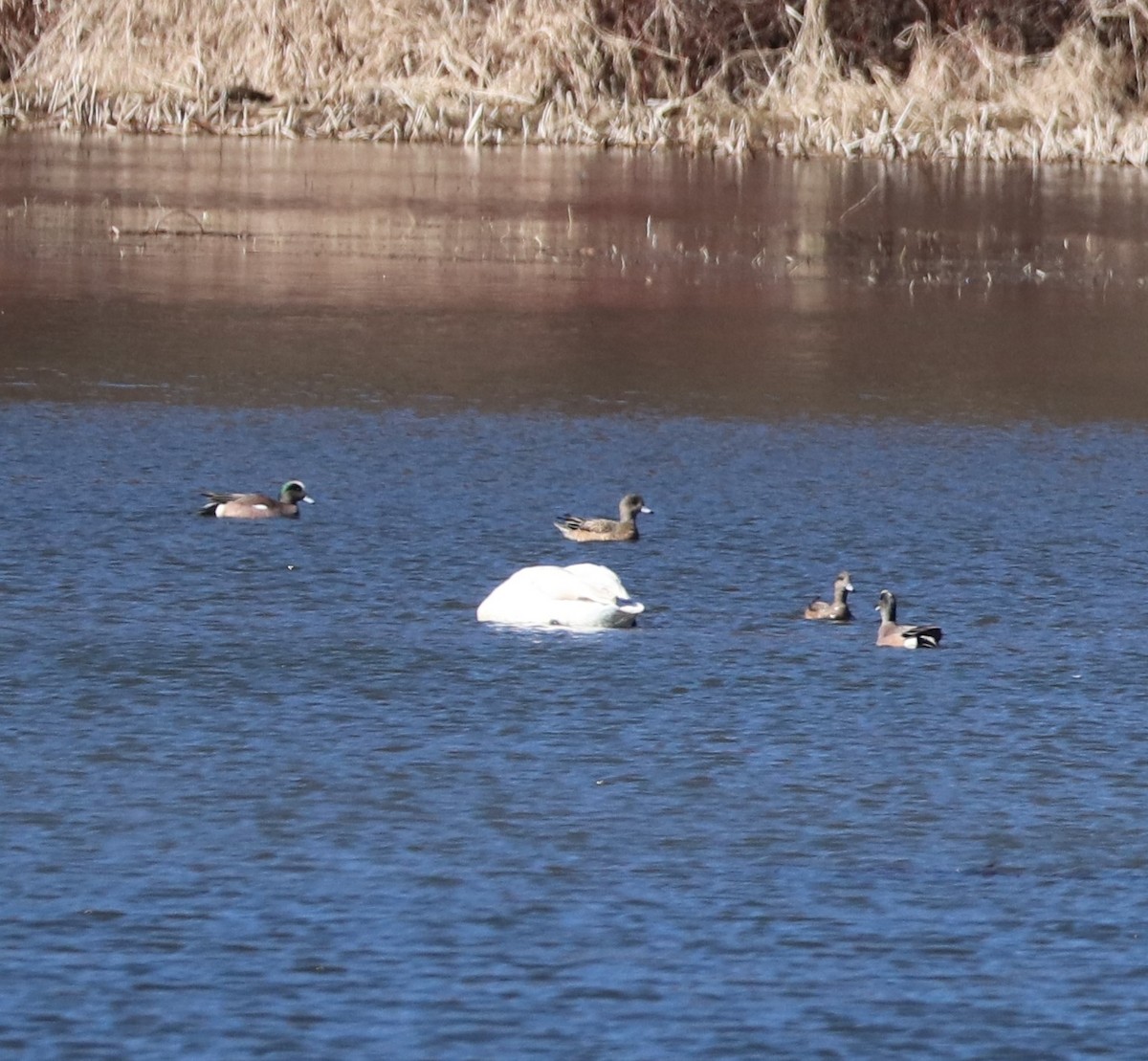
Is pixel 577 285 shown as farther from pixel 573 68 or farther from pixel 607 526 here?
pixel 573 68

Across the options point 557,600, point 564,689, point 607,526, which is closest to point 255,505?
point 607,526

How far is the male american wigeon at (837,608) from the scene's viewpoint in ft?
33.4

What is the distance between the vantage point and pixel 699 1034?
5961 mm

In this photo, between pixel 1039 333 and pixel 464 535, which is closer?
pixel 464 535

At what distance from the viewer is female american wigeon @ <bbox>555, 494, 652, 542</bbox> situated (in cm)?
1163

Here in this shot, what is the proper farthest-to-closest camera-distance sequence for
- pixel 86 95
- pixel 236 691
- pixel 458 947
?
pixel 86 95 < pixel 236 691 < pixel 458 947

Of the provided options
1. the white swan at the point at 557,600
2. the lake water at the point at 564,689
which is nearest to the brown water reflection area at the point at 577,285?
the lake water at the point at 564,689

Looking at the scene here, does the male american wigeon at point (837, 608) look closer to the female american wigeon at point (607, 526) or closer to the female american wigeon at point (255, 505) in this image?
the female american wigeon at point (607, 526)

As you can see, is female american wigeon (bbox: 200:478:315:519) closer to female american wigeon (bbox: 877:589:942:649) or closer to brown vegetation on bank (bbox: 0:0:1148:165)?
female american wigeon (bbox: 877:589:942:649)

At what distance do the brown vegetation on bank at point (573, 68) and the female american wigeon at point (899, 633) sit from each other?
94.6 ft

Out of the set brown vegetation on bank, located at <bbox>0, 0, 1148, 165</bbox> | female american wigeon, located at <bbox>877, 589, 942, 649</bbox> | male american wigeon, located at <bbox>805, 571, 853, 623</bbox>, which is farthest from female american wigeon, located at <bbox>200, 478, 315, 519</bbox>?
brown vegetation on bank, located at <bbox>0, 0, 1148, 165</bbox>

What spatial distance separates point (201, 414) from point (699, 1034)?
9.83 m

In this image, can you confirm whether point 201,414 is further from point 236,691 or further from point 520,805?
point 520,805

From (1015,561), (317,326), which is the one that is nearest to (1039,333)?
(317,326)
